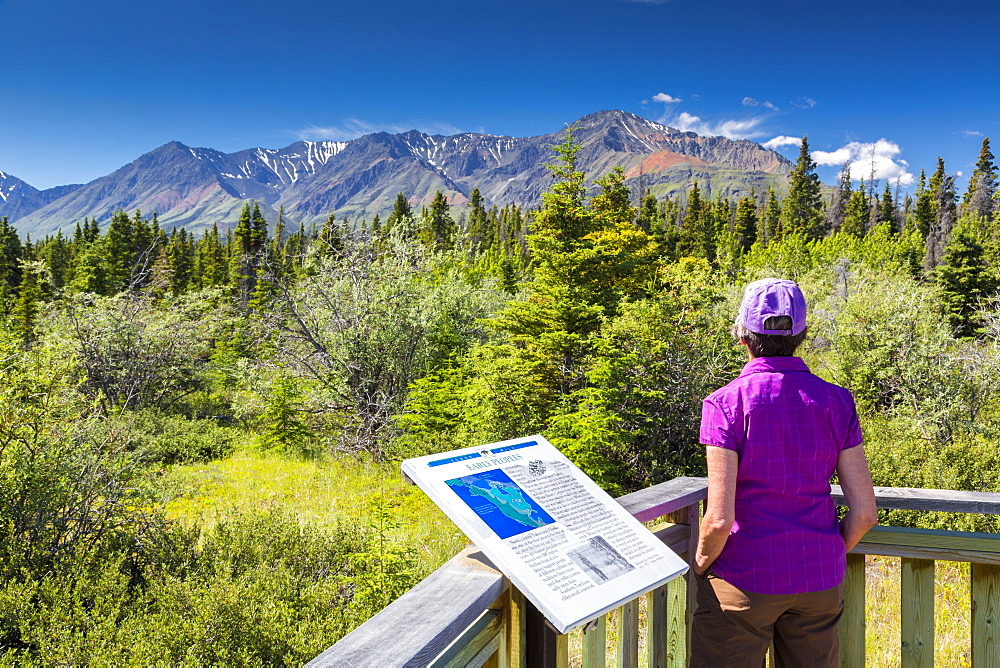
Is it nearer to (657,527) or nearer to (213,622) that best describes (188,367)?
(213,622)

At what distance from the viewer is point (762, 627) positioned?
6.10 feet

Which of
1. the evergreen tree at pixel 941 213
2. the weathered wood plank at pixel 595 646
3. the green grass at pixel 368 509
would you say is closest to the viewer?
the weathered wood plank at pixel 595 646

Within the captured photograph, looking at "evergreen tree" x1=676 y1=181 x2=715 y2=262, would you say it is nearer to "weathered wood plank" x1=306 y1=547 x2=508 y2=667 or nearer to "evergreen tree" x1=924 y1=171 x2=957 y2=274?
"evergreen tree" x1=924 y1=171 x2=957 y2=274

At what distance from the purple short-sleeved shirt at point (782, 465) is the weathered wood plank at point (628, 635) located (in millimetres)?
328

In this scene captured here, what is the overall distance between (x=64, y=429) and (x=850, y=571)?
7857 millimetres

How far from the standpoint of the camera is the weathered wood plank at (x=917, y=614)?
7.16 ft

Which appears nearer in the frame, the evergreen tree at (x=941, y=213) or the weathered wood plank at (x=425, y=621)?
the weathered wood plank at (x=425, y=621)

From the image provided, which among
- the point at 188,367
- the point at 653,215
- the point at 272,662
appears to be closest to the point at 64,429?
the point at 272,662

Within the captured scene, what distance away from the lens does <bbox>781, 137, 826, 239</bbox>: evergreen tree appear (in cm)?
6462

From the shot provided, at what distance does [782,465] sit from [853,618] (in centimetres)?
97

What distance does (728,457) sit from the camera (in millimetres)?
1767

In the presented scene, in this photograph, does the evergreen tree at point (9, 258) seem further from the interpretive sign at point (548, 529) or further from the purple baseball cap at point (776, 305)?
the purple baseball cap at point (776, 305)

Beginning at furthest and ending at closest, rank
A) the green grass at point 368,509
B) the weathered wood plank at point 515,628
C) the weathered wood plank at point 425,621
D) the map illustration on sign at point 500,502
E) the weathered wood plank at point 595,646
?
the green grass at point 368,509 → the weathered wood plank at point 595,646 → the weathered wood plank at point 515,628 → the map illustration on sign at point 500,502 → the weathered wood plank at point 425,621

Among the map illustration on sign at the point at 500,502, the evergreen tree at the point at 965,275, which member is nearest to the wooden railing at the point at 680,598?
the map illustration on sign at the point at 500,502
